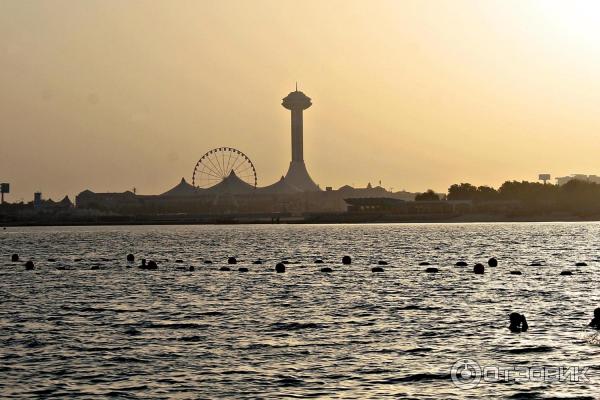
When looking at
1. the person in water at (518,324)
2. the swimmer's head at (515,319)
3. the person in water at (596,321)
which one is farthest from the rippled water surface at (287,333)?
the swimmer's head at (515,319)

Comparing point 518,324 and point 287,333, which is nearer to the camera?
point 287,333

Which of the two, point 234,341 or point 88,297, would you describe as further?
point 88,297

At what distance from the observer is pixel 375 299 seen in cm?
6506

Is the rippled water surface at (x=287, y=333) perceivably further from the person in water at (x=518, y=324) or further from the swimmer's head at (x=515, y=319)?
the swimmer's head at (x=515, y=319)

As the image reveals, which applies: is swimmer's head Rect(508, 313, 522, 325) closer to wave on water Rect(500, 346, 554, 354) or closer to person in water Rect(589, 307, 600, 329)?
person in water Rect(589, 307, 600, 329)

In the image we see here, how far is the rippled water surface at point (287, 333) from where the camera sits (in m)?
35.1

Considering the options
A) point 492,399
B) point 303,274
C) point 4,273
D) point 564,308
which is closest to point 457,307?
point 564,308

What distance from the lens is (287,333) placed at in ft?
156

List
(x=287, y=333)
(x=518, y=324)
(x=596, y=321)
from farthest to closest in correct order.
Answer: (x=596, y=321) → (x=518, y=324) → (x=287, y=333)

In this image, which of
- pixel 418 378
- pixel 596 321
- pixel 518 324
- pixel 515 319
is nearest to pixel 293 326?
pixel 515 319

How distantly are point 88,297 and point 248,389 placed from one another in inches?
1438

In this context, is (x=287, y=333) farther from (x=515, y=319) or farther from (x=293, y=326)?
(x=515, y=319)

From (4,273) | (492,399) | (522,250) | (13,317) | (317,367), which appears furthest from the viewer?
(522,250)

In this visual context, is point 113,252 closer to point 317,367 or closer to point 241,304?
point 241,304
